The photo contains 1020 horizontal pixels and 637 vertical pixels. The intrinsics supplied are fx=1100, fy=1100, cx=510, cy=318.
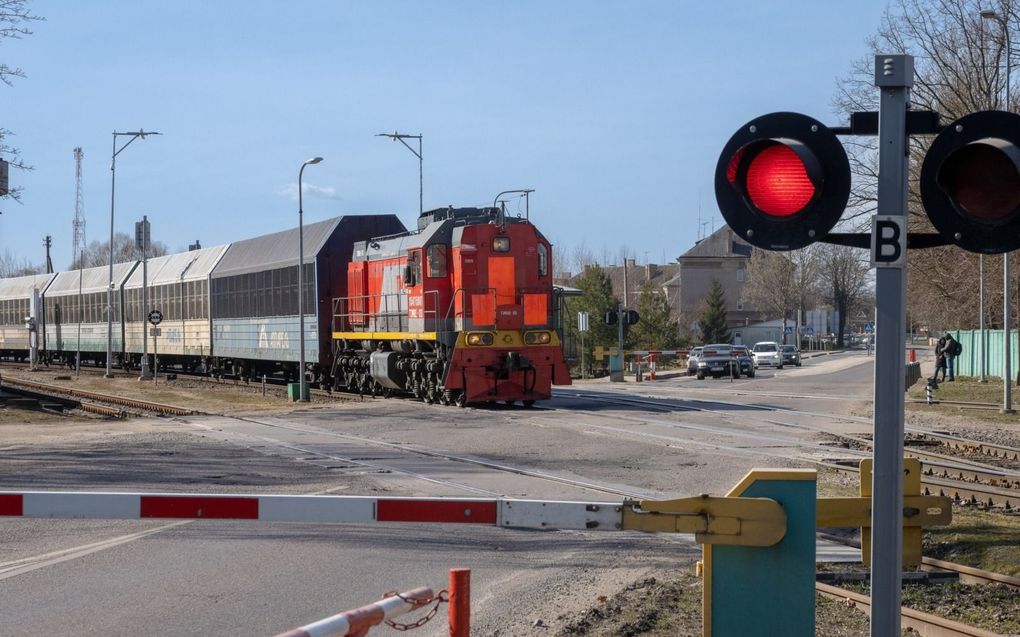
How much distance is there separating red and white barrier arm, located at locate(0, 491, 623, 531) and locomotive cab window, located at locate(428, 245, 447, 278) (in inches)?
770

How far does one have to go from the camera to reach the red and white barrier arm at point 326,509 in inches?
183

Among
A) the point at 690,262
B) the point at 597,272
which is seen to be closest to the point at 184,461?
the point at 597,272

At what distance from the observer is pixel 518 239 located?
24.5m

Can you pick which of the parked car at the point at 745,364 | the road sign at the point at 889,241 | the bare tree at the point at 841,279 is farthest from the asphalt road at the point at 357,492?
the bare tree at the point at 841,279

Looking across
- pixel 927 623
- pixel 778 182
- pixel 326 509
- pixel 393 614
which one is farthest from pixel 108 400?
pixel 778 182

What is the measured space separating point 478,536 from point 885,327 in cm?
635

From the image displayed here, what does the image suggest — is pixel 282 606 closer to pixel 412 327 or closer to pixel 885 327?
pixel 885 327

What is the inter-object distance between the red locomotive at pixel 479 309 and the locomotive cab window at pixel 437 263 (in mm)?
22

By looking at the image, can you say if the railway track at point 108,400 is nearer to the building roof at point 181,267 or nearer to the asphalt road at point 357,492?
the asphalt road at point 357,492

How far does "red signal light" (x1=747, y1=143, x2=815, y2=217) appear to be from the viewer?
4.00m

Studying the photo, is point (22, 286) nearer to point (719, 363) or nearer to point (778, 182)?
point (719, 363)

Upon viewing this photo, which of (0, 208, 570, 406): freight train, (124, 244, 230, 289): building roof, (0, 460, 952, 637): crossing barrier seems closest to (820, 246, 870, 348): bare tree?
(124, 244, 230, 289): building roof

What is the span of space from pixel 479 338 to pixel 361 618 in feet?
64.2

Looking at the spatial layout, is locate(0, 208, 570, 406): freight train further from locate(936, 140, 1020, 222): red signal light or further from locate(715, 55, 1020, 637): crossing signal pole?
locate(936, 140, 1020, 222): red signal light
